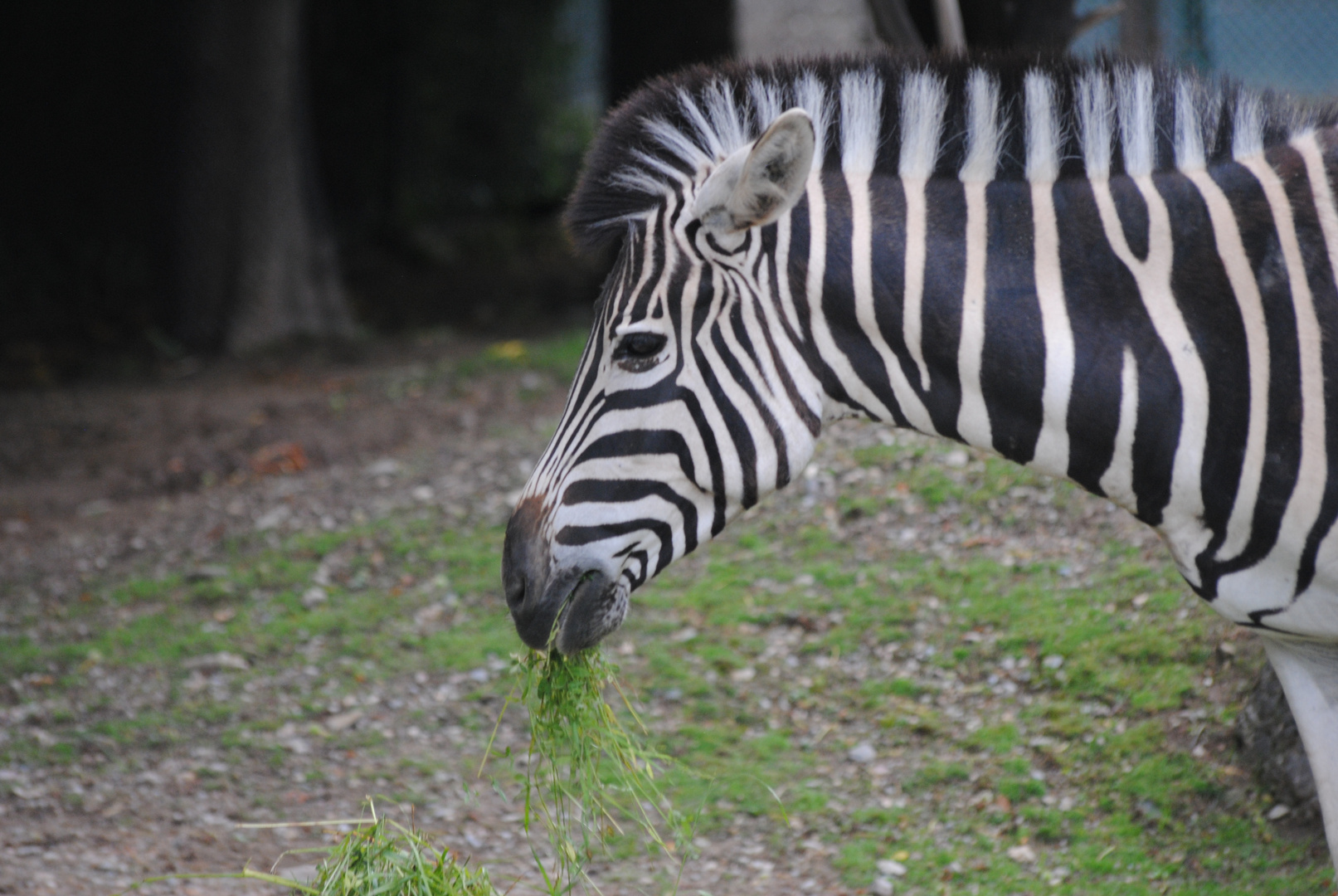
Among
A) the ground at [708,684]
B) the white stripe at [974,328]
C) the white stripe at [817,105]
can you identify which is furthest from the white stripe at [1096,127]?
the ground at [708,684]

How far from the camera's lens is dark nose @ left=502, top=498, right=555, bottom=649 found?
8.75 ft

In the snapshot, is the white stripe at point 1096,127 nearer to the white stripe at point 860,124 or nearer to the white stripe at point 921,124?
the white stripe at point 921,124

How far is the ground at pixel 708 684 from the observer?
377cm

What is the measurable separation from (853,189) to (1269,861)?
2.45 m

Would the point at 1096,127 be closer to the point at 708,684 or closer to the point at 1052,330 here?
the point at 1052,330

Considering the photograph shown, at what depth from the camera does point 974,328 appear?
8.66 ft

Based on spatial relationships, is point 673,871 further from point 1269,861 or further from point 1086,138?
point 1086,138

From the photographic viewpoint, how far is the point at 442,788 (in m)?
4.26

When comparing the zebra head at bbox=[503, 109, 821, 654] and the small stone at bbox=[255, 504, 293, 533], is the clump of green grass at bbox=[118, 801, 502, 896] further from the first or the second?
the small stone at bbox=[255, 504, 293, 533]

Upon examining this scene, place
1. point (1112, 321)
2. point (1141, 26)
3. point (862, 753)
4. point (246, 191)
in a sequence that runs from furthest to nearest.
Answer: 1. point (246, 191)
2. point (1141, 26)
3. point (862, 753)
4. point (1112, 321)

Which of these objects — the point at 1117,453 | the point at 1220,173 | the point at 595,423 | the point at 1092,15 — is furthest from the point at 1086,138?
the point at 1092,15

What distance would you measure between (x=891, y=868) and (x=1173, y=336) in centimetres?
199

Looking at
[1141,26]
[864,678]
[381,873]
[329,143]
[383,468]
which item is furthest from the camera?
[329,143]

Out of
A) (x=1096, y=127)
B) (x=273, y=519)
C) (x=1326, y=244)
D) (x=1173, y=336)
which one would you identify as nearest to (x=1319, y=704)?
(x=1173, y=336)
